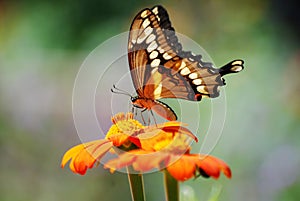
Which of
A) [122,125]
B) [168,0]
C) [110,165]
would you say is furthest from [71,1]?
[110,165]

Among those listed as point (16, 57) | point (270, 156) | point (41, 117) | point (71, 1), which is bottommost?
point (270, 156)

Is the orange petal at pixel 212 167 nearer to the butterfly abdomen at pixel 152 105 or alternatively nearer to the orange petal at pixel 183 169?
the orange petal at pixel 183 169

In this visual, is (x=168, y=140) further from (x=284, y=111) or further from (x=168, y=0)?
(x=168, y=0)

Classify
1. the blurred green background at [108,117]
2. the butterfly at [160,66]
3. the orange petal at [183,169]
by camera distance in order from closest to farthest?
the orange petal at [183,169], the butterfly at [160,66], the blurred green background at [108,117]

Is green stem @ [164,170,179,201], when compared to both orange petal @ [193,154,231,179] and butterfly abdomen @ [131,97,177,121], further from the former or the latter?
butterfly abdomen @ [131,97,177,121]

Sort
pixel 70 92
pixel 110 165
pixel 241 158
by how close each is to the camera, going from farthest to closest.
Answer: pixel 70 92 → pixel 241 158 → pixel 110 165

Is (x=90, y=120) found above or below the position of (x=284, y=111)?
above

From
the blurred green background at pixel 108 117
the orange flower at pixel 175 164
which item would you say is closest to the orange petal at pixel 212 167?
the orange flower at pixel 175 164
